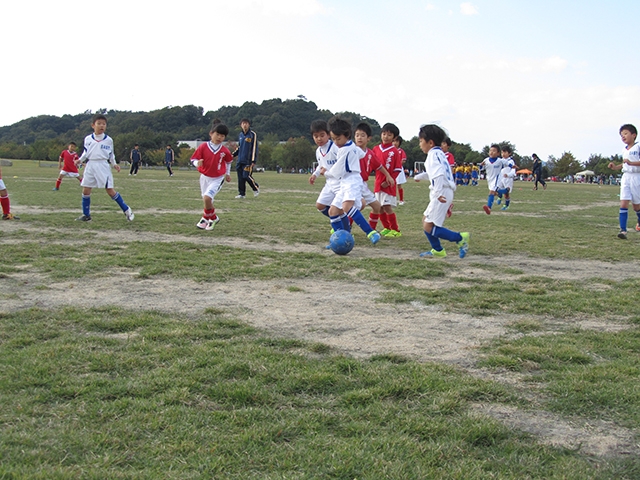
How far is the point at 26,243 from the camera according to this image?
809 centimetres

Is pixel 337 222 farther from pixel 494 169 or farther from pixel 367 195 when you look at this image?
pixel 494 169

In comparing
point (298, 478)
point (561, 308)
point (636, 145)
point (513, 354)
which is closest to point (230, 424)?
point (298, 478)

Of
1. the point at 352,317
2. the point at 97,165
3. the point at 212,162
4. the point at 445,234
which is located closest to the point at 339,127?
the point at 445,234

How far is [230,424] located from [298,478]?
0.56 m

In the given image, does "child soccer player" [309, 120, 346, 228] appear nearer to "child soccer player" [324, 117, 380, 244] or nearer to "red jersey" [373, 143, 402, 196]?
"child soccer player" [324, 117, 380, 244]


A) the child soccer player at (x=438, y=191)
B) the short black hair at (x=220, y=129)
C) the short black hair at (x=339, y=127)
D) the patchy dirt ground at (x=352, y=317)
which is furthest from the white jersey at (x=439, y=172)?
the short black hair at (x=220, y=129)

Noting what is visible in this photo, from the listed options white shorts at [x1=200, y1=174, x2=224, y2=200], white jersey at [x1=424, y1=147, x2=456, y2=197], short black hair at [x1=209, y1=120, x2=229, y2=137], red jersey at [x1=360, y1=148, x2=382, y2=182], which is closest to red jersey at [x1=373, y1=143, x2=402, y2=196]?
red jersey at [x1=360, y1=148, x2=382, y2=182]

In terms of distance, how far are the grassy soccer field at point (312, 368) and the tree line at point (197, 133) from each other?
3815 inches

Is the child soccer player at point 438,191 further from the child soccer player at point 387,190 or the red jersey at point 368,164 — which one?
the child soccer player at point 387,190

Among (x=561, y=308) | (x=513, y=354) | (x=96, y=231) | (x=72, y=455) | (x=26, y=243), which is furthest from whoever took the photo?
(x=96, y=231)

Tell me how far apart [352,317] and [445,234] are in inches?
145

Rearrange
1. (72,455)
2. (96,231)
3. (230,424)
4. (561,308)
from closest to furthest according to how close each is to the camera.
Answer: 1. (72,455)
2. (230,424)
3. (561,308)
4. (96,231)

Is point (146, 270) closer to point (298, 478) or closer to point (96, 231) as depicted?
point (96, 231)

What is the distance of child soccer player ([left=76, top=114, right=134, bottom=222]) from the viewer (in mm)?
11078
